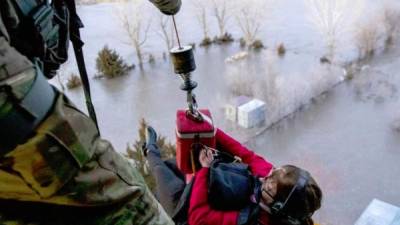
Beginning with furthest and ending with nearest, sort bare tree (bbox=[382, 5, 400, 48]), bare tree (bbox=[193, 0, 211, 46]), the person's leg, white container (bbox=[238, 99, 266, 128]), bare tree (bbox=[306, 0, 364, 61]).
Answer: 1. bare tree (bbox=[193, 0, 211, 46])
2. bare tree (bbox=[382, 5, 400, 48])
3. bare tree (bbox=[306, 0, 364, 61])
4. white container (bbox=[238, 99, 266, 128])
5. the person's leg

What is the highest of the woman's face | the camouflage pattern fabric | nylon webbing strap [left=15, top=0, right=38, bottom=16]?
nylon webbing strap [left=15, top=0, right=38, bottom=16]

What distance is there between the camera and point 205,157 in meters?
2.08

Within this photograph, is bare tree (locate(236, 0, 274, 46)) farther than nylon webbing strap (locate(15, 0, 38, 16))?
Yes

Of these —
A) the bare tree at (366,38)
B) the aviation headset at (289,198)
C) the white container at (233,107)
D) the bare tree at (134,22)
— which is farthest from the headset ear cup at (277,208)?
the bare tree at (134,22)

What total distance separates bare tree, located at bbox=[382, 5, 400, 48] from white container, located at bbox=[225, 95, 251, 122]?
6025 millimetres

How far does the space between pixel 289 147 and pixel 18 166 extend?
9228 millimetres

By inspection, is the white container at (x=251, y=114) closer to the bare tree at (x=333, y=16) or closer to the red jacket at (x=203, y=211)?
the bare tree at (x=333, y=16)

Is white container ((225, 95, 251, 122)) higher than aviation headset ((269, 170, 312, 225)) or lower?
lower

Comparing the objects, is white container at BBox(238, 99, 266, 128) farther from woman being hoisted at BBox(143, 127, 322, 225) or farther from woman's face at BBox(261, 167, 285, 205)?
woman's face at BBox(261, 167, 285, 205)

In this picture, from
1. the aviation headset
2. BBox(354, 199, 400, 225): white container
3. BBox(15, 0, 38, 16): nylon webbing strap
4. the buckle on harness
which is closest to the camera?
the buckle on harness

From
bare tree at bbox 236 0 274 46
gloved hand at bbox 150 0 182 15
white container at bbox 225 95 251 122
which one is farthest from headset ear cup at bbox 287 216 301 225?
bare tree at bbox 236 0 274 46

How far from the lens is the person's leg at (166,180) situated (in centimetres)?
218

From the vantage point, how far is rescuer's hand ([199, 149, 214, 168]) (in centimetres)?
206

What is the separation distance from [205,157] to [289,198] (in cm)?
49
